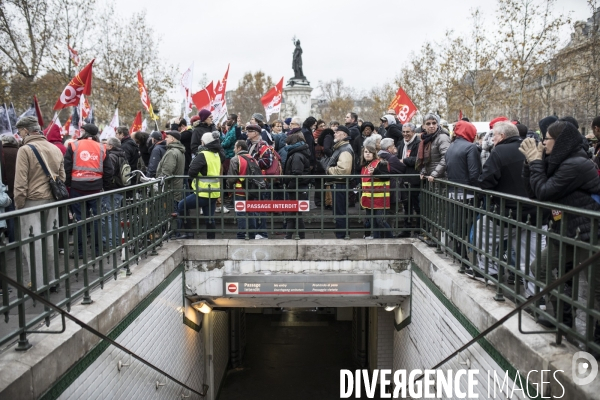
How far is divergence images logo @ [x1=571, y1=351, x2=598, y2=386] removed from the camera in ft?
11.5

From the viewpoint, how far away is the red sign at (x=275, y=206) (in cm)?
851

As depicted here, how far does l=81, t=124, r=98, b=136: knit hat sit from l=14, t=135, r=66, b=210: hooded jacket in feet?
3.87

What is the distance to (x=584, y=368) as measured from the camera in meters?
3.63

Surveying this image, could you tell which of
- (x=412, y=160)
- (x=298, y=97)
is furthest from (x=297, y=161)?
(x=298, y=97)

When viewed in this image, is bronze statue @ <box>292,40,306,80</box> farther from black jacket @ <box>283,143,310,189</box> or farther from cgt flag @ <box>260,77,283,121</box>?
black jacket @ <box>283,143,310,189</box>

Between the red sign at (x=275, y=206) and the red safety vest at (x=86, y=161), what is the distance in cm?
216

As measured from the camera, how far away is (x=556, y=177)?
14.9 ft

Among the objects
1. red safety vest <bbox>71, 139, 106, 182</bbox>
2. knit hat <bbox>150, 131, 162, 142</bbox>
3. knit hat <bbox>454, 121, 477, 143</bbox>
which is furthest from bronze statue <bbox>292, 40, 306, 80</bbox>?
knit hat <bbox>454, 121, 477, 143</bbox>

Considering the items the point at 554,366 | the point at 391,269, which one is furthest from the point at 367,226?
the point at 554,366

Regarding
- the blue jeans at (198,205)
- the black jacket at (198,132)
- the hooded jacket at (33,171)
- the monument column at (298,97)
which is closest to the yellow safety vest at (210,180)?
the blue jeans at (198,205)

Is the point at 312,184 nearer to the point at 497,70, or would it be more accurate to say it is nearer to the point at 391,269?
the point at 391,269

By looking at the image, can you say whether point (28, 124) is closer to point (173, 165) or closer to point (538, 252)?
point (173, 165)

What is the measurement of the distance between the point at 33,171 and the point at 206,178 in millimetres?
2746

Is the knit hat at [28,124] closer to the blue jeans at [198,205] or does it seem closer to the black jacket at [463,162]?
the blue jeans at [198,205]
